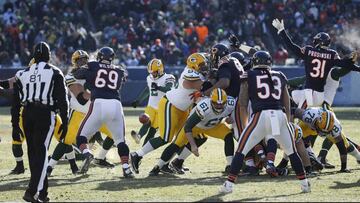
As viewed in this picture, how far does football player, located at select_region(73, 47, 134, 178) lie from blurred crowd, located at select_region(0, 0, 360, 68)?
51.0ft

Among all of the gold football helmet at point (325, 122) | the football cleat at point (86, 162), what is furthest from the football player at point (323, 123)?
the football cleat at point (86, 162)

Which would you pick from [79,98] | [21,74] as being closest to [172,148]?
[79,98]

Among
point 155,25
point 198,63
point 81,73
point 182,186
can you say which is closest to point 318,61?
point 198,63

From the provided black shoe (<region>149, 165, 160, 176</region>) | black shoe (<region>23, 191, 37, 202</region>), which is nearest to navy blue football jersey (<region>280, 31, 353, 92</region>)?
black shoe (<region>149, 165, 160, 176</region>)

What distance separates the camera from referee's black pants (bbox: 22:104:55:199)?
924cm

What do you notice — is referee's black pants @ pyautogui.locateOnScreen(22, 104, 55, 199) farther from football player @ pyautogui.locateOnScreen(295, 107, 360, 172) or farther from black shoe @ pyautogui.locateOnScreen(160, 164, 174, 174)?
football player @ pyautogui.locateOnScreen(295, 107, 360, 172)

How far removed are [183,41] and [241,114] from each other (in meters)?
16.6

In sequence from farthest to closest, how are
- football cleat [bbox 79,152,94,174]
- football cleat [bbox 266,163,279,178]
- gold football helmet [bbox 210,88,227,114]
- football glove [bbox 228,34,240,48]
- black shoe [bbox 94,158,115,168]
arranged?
football glove [bbox 228,34,240,48]
black shoe [bbox 94,158,115,168]
football cleat [bbox 79,152,94,174]
gold football helmet [bbox 210,88,227,114]
football cleat [bbox 266,163,279,178]

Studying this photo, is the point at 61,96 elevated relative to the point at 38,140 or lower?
elevated

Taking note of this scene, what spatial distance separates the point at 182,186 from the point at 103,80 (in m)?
1.87

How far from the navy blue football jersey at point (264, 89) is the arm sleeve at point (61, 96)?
7.14 feet

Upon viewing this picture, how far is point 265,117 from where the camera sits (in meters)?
9.72

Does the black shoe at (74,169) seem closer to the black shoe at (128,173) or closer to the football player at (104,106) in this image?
the football player at (104,106)

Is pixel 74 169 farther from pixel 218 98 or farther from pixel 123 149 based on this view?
pixel 218 98
